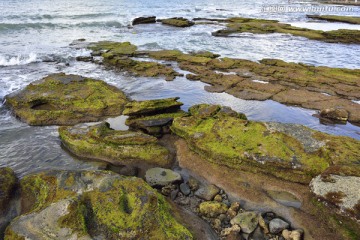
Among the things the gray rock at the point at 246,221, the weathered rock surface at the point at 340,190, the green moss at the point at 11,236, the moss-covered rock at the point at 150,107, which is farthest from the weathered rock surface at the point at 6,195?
the weathered rock surface at the point at 340,190

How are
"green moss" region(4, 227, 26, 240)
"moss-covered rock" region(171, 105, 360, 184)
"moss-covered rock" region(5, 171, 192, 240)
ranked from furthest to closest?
"moss-covered rock" region(171, 105, 360, 184), "moss-covered rock" region(5, 171, 192, 240), "green moss" region(4, 227, 26, 240)

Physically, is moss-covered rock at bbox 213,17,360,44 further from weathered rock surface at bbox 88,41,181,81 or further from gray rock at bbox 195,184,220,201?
gray rock at bbox 195,184,220,201

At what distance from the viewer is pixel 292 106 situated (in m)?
12.5

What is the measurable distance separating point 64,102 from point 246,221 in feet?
29.8

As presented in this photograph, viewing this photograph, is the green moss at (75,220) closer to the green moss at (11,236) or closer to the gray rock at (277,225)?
the green moss at (11,236)

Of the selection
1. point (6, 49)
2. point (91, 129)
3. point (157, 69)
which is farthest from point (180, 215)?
point (6, 49)

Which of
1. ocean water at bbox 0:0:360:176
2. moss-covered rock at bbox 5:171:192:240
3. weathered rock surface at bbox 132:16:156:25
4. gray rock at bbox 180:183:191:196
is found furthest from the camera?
weathered rock surface at bbox 132:16:156:25

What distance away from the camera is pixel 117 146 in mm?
8609

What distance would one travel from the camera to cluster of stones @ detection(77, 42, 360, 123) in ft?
41.1

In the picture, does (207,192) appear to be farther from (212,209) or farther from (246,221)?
(246,221)

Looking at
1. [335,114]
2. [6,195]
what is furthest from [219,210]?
[335,114]

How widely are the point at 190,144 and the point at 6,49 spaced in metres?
21.0

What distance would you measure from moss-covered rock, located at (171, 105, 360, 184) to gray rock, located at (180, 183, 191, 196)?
122cm

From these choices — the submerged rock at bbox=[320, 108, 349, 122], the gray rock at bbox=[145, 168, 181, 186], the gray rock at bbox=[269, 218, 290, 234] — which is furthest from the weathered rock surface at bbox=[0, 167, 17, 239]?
the submerged rock at bbox=[320, 108, 349, 122]
